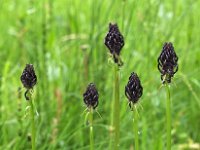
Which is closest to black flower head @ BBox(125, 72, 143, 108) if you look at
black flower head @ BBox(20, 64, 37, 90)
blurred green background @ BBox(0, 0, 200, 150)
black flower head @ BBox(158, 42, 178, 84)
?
black flower head @ BBox(158, 42, 178, 84)

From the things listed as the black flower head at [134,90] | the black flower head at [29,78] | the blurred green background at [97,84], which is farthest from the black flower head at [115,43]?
the blurred green background at [97,84]

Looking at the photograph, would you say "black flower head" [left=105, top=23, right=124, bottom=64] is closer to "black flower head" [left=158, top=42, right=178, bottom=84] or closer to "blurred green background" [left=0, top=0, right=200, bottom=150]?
"black flower head" [left=158, top=42, right=178, bottom=84]

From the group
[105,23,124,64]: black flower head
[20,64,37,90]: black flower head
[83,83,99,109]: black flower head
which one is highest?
[105,23,124,64]: black flower head

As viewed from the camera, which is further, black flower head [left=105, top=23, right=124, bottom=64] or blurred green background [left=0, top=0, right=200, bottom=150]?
blurred green background [left=0, top=0, right=200, bottom=150]

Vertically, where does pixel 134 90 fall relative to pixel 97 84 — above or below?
below

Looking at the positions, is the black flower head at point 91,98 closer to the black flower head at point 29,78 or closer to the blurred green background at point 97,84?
the black flower head at point 29,78

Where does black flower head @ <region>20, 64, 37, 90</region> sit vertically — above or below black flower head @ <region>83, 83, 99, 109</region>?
above

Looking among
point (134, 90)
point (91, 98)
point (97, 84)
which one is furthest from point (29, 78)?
point (97, 84)

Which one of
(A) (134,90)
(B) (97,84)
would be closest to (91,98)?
(A) (134,90)

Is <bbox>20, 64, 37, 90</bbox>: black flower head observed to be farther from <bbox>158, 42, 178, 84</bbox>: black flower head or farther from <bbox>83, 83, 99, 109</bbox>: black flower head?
<bbox>158, 42, 178, 84</bbox>: black flower head

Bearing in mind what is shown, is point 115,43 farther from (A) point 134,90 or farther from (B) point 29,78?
(B) point 29,78

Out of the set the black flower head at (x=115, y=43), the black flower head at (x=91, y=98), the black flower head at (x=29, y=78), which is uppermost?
the black flower head at (x=115, y=43)

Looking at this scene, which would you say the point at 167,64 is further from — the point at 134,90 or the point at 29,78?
the point at 29,78

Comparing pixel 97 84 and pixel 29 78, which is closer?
pixel 29 78
